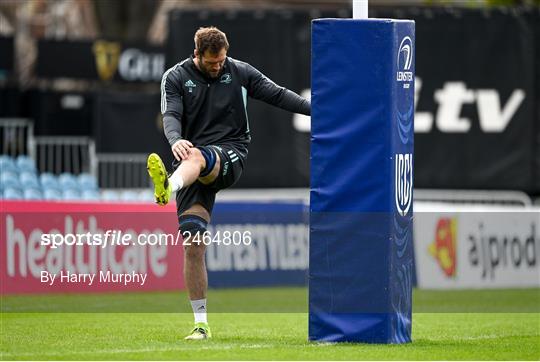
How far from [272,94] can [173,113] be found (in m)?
0.81

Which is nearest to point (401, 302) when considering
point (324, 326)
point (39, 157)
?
point (324, 326)

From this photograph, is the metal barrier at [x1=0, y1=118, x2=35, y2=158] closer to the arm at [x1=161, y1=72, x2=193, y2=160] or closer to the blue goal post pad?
the arm at [x1=161, y1=72, x2=193, y2=160]

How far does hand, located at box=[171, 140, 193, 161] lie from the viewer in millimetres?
9945

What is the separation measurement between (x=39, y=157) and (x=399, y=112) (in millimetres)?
14679

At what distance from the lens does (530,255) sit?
19.2 metres

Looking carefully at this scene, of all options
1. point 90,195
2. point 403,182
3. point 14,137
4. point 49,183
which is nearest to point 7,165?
point 49,183

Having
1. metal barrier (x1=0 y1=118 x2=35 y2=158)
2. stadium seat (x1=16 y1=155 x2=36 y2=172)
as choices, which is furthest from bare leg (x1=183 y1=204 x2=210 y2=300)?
metal barrier (x1=0 y1=118 x2=35 y2=158)

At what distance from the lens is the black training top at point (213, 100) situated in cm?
1037

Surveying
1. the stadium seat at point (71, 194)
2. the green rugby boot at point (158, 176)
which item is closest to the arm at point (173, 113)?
the green rugby boot at point (158, 176)

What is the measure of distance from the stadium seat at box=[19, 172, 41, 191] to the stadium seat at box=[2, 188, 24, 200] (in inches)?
13.0

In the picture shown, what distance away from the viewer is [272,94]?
34.8 ft

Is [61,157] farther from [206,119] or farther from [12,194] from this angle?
[206,119]

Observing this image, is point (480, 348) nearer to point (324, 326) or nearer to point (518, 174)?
point (324, 326)

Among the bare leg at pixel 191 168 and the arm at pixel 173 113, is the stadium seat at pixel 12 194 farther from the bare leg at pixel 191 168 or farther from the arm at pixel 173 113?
the bare leg at pixel 191 168
